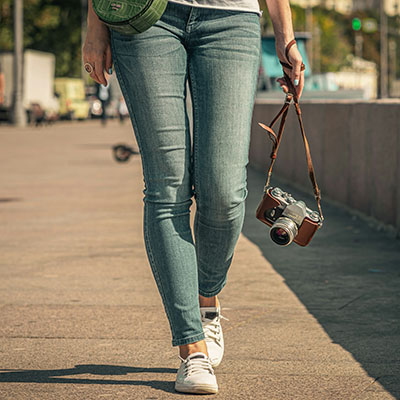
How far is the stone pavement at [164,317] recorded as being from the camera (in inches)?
145

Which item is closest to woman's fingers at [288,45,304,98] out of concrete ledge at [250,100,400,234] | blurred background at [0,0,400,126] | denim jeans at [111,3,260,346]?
denim jeans at [111,3,260,346]

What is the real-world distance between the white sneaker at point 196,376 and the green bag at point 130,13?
1061 mm

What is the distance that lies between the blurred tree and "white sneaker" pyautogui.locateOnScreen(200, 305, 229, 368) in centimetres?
5913

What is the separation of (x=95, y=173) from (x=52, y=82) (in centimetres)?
3643

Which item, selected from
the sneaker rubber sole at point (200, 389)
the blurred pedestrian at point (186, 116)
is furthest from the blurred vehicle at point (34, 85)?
the sneaker rubber sole at point (200, 389)

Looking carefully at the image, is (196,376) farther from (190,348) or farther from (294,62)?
(294,62)

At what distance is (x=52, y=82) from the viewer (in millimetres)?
50000

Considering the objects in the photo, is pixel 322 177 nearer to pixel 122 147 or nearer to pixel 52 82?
pixel 122 147

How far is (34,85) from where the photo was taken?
152ft

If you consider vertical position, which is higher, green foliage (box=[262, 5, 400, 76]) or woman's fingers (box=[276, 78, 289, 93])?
woman's fingers (box=[276, 78, 289, 93])

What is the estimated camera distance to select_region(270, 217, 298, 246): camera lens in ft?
11.7

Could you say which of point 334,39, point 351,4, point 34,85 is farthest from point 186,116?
point 351,4

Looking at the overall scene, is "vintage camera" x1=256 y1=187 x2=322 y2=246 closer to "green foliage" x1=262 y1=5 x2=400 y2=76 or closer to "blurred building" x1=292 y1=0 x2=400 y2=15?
"green foliage" x1=262 y1=5 x2=400 y2=76

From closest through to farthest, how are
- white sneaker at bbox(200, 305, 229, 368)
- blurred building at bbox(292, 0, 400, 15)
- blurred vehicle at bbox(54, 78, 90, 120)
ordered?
white sneaker at bbox(200, 305, 229, 368) → blurred vehicle at bbox(54, 78, 90, 120) → blurred building at bbox(292, 0, 400, 15)
